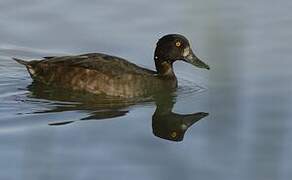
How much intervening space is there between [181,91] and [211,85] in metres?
0.35

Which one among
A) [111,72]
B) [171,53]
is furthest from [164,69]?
[111,72]

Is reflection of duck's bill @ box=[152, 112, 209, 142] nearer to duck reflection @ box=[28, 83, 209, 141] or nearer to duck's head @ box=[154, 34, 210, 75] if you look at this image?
duck reflection @ box=[28, 83, 209, 141]

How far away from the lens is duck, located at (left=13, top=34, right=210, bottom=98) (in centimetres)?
943

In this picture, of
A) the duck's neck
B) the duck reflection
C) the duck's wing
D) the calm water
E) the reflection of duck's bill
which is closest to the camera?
the calm water

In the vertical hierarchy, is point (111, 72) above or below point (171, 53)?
below

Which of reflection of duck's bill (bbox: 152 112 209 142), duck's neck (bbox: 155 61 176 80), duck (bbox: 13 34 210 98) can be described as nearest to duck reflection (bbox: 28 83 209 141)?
reflection of duck's bill (bbox: 152 112 209 142)

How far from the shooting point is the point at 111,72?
948cm

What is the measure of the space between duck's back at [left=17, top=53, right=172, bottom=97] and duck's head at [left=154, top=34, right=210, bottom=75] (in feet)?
0.64

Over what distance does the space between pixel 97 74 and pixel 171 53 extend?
2.56 ft

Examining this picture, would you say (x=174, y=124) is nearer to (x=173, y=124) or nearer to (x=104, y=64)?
(x=173, y=124)

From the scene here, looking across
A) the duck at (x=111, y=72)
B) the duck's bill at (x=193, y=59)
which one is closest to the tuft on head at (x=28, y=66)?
the duck at (x=111, y=72)

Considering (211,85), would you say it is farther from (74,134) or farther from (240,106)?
(74,134)

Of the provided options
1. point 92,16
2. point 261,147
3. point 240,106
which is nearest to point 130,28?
point 92,16

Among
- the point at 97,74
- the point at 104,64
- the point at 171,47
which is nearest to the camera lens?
the point at 104,64
